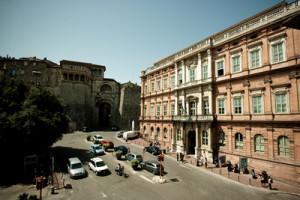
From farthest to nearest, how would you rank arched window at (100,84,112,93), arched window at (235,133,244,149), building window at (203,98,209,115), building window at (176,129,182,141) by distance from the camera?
arched window at (100,84,112,93), building window at (176,129,182,141), building window at (203,98,209,115), arched window at (235,133,244,149)

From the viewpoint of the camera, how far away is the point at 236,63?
988 inches

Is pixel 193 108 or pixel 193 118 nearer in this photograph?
pixel 193 118

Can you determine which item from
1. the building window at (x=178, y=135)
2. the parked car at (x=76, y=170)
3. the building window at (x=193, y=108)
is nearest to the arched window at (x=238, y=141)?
the building window at (x=193, y=108)

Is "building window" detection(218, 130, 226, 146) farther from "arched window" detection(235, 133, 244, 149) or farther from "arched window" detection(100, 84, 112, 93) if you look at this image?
"arched window" detection(100, 84, 112, 93)

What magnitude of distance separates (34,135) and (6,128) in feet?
10.5

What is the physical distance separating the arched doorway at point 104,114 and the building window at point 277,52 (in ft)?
194

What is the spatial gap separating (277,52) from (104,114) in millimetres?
61903

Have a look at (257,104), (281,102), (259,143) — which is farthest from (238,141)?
(281,102)

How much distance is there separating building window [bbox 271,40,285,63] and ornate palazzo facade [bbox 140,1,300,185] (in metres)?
0.10

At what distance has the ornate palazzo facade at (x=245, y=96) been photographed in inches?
754

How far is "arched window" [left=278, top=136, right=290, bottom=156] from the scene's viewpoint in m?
19.2

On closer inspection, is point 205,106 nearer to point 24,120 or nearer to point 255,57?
point 255,57

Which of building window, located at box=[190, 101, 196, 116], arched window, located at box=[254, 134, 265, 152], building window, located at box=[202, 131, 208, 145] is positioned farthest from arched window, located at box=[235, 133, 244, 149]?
building window, located at box=[190, 101, 196, 116]

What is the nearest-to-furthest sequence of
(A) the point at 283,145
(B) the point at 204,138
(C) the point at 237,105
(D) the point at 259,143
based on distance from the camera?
(A) the point at 283,145
(D) the point at 259,143
(C) the point at 237,105
(B) the point at 204,138
